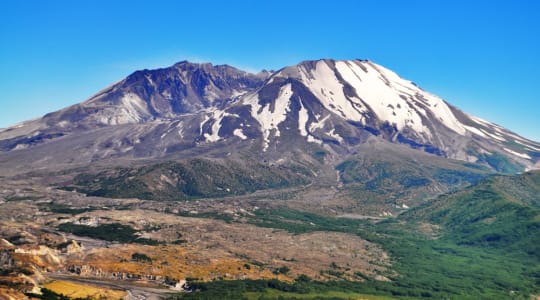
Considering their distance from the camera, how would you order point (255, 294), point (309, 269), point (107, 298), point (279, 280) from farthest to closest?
point (309, 269), point (279, 280), point (255, 294), point (107, 298)

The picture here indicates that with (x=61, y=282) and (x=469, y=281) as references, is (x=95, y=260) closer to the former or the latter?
(x=61, y=282)

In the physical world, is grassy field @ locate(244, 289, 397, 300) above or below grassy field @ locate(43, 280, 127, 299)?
below

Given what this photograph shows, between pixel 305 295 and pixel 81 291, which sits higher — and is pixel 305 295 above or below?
below

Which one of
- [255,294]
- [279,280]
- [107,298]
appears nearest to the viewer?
[107,298]

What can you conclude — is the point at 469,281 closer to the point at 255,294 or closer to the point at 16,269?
the point at 255,294

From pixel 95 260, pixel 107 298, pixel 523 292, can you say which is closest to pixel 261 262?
pixel 95 260

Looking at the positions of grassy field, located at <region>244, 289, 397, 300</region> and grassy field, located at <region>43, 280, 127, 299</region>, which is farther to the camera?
grassy field, located at <region>244, 289, 397, 300</region>

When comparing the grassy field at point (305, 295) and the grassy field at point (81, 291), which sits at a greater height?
the grassy field at point (81, 291)

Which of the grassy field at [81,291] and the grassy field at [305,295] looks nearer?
the grassy field at [81,291]

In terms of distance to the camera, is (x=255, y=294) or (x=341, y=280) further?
(x=341, y=280)

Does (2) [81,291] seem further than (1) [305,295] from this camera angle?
No
